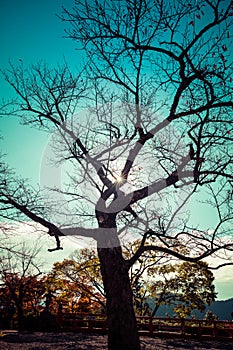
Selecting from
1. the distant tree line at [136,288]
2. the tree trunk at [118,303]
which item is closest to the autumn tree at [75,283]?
the distant tree line at [136,288]

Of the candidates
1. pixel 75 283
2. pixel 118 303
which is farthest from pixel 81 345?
pixel 75 283

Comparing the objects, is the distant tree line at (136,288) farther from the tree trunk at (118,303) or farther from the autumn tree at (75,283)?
the tree trunk at (118,303)

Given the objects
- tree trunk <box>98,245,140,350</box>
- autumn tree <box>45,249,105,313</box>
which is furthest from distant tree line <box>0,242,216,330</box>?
tree trunk <box>98,245,140,350</box>

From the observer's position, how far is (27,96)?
7.99 metres

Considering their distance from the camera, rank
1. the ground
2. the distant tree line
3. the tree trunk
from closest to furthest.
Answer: the tree trunk, the ground, the distant tree line

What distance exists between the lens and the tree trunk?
243 inches

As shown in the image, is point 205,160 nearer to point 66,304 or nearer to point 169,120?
point 169,120

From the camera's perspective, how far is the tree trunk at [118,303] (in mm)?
6164

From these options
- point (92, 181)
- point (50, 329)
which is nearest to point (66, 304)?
point (50, 329)

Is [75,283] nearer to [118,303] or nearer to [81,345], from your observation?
[81,345]

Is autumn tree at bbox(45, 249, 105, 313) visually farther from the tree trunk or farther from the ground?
the tree trunk

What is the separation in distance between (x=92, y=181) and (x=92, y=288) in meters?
14.1

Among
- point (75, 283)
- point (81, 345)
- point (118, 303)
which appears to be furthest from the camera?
point (75, 283)

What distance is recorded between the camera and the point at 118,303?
6395 millimetres
